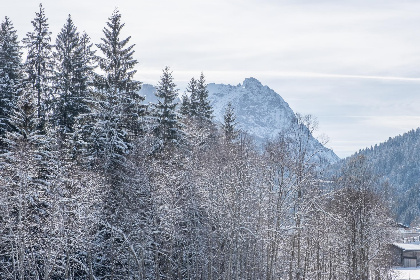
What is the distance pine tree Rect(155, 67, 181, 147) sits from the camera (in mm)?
37281

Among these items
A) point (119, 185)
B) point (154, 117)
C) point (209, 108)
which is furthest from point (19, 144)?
point (209, 108)

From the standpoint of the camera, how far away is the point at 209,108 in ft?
163

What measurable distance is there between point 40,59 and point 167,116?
1323 centimetres

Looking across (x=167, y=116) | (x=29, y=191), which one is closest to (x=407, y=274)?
(x=167, y=116)

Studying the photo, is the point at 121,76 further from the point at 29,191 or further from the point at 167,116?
the point at 29,191

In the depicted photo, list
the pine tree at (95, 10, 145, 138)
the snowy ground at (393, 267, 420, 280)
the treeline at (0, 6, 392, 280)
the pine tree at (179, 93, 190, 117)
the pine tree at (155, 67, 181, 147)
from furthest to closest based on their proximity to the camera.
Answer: the snowy ground at (393, 267, 420, 280) < the pine tree at (179, 93, 190, 117) < the pine tree at (155, 67, 181, 147) < the pine tree at (95, 10, 145, 138) < the treeline at (0, 6, 392, 280)

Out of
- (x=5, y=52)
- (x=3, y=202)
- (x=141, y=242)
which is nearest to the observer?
(x=3, y=202)

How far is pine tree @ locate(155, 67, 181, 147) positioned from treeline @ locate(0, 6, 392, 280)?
0.38ft

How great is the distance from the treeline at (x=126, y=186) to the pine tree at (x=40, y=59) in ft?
0.31

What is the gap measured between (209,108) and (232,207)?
21.4m

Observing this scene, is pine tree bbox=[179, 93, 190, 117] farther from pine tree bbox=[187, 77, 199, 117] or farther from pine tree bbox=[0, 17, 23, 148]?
pine tree bbox=[0, 17, 23, 148]

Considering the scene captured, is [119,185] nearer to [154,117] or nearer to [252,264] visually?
[154,117]

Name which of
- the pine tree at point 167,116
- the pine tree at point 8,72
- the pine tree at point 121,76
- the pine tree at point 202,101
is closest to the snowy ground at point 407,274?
the pine tree at point 202,101

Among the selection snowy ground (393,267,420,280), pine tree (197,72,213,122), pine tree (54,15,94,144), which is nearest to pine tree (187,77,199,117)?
pine tree (197,72,213,122)
